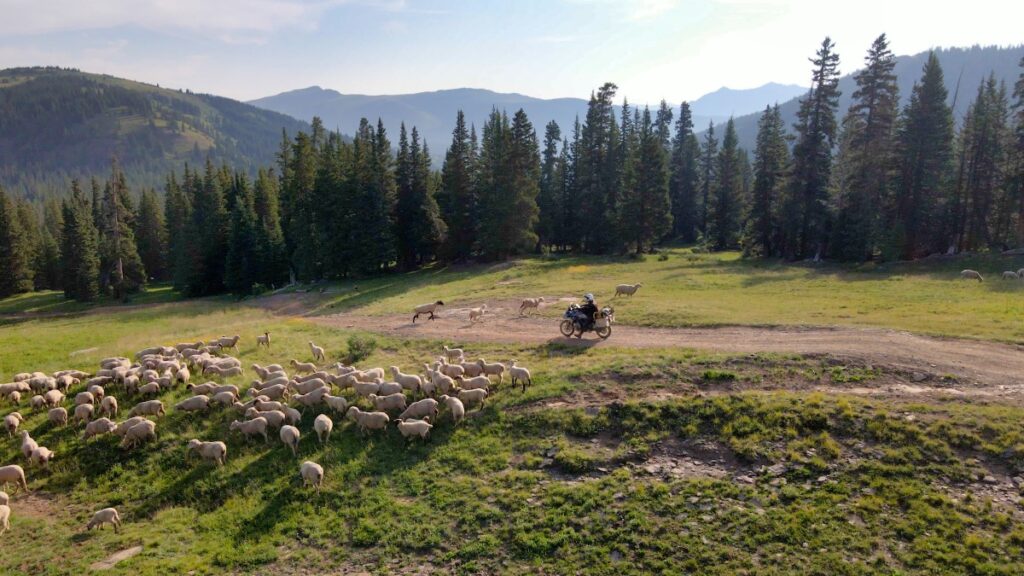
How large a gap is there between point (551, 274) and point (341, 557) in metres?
36.6

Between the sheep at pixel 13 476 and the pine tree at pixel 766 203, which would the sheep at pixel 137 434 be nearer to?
the sheep at pixel 13 476

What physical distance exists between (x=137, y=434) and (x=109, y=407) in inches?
115

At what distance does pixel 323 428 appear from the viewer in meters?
15.6

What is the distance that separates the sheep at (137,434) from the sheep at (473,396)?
967 centimetres

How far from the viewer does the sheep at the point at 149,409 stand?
58.7ft

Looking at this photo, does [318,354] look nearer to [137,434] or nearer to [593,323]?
[137,434]

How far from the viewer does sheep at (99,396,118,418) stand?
18.3 m

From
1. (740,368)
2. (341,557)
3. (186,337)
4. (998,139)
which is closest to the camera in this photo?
(341,557)

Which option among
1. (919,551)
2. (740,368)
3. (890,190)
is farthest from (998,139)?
(919,551)

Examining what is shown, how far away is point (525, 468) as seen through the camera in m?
14.0

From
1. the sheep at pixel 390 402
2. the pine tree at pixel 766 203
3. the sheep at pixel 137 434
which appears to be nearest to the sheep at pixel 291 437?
the sheep at pixel 390 402

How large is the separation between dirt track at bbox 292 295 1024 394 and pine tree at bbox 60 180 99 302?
60127mm

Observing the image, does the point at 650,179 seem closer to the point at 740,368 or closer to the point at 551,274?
the point at 551,274

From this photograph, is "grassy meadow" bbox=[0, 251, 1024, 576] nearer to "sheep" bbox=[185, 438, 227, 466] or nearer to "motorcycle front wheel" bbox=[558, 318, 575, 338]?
"sheep" bbox=[185, 438, 227, 466]
